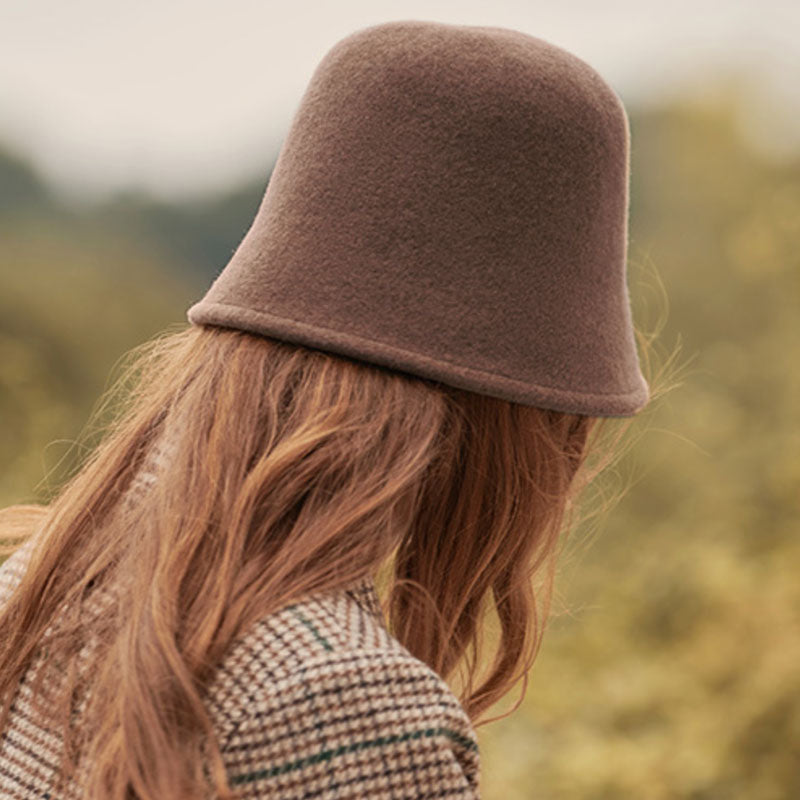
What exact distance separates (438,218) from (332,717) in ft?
1.65

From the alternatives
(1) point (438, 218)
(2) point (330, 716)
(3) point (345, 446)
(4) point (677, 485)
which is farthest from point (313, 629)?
(4) point (677, 485)

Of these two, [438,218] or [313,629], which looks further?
[438,218]

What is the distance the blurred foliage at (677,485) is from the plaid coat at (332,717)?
6.85 ft

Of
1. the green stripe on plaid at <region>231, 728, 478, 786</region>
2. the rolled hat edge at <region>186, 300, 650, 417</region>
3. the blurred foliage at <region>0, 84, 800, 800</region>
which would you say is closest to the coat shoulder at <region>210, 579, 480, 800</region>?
the green stripe on plaid at <region>231, 728, 478, 786</region>

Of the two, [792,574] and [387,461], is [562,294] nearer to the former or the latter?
[387,461]

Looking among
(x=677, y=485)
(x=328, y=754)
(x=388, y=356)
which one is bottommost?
(x=677, y=485)

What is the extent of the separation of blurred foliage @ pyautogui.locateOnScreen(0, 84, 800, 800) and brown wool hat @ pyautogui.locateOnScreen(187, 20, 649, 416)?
1.89m

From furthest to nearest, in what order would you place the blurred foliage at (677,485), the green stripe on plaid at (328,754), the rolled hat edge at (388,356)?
the blurred foliage at (677,485) → the rolled hat edge at (388,356) → the green stripe on plaid at (328,754)

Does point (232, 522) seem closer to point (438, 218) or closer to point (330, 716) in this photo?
point (330, 716)

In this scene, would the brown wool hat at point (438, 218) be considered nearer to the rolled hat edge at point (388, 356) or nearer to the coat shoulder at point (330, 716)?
the rolled hat edge at point (388, 356)

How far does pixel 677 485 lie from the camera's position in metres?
5.46

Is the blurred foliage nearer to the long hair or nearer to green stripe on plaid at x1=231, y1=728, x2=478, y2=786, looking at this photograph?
the long hair

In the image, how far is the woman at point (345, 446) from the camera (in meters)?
1.08

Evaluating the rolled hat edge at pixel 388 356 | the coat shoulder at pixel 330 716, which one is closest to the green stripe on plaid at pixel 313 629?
the coat shoulder at pixel 330 716
